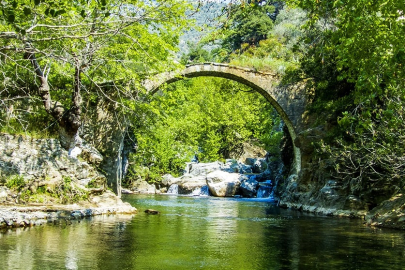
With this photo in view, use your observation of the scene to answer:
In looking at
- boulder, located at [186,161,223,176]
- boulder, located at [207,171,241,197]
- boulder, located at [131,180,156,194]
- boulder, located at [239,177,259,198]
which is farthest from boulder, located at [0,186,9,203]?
boulder, located at [186,161,223,176]

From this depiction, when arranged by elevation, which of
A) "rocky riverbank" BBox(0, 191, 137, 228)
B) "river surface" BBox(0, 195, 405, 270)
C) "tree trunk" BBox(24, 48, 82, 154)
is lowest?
"river surface" BBox(0, 195, 405, 270)

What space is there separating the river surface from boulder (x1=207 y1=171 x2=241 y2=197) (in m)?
13.8

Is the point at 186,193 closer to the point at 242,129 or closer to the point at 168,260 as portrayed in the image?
the point at 242,129

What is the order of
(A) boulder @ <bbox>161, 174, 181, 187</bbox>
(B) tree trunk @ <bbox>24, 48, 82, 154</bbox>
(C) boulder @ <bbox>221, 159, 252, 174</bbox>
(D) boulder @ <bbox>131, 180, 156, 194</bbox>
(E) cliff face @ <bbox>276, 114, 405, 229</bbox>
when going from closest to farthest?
(E) cliff face @ <bbox>276, 114, 405, 229</bbox>, (B) tree trunk @ <bbox>24, 48, 82, 154</bbox>, (D) boulder @ <bbox>131, 180, 156, 194</bbox>, (A) boulder @ <bbox>161, 174, 181, 187</bbox>, (C) boulder @ <bbox>221, 159, 252, 174</bbox>

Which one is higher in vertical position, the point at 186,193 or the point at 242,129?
the point at 242,129

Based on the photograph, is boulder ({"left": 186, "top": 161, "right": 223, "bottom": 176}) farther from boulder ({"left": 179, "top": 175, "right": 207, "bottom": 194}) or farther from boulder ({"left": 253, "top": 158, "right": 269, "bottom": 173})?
boulder ({"left": 253, "top": 158, "right": 269, "bottom": 173})

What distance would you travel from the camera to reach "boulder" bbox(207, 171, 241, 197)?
24.6 metres

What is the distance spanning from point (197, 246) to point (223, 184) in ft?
57.6

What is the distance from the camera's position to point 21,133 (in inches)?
463

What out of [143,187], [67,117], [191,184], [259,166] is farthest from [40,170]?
[259,166]

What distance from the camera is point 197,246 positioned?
7.28 m

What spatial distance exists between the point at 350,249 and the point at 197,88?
28554 mm

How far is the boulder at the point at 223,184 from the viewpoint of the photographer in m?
24.6

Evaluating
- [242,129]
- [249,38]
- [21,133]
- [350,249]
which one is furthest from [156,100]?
[249,38]
